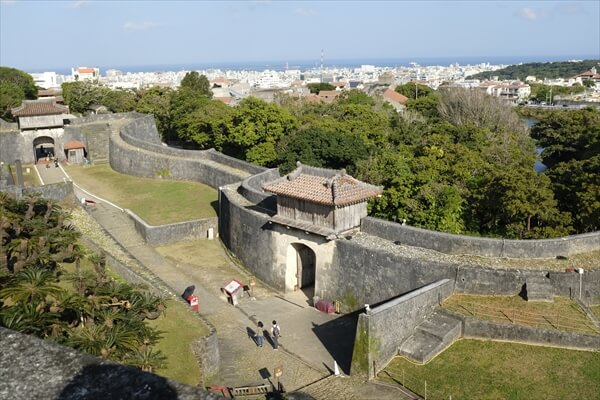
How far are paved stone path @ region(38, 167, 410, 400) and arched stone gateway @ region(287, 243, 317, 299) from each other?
0.82 meters

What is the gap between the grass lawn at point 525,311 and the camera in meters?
16.4

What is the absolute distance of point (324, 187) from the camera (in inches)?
838

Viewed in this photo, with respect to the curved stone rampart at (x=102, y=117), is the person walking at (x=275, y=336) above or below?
below

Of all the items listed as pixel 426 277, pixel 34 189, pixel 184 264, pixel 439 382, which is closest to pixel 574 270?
pixel 426 277

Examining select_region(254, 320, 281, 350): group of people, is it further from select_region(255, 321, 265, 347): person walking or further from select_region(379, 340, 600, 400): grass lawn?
select_region(379, 340, 600, 400): grass lawn

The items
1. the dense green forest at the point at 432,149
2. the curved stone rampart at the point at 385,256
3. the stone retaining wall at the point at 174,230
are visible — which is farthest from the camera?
the stone retaining wall at the point at 174,230

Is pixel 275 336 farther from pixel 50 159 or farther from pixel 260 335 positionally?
pixel 50 159

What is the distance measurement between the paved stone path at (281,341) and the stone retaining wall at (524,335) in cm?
361

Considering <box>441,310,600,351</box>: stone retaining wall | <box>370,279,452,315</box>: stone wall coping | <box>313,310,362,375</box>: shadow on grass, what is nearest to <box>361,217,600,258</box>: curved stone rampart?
<box>370,279,452,315</box>: stone wall coping

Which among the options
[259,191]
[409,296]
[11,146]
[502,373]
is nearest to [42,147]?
[11,146]

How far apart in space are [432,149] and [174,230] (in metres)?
14.4

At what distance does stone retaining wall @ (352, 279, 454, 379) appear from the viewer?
1576cm

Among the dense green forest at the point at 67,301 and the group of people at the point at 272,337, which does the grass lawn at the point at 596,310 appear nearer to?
the group of people at the point at 272,337

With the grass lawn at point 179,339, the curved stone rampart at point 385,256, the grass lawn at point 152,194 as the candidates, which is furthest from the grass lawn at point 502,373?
the grass lawn at point 152,194
